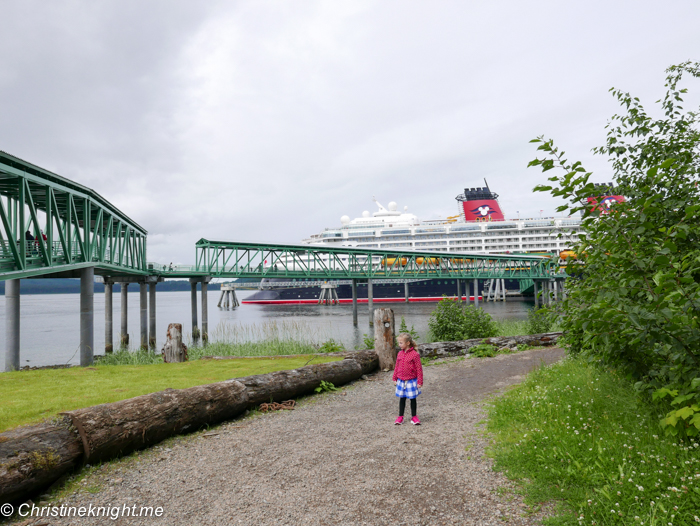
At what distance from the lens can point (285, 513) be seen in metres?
3.67

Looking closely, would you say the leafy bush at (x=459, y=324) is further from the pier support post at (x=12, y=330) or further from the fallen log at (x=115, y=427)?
the pier support post at (x=12, y=330)

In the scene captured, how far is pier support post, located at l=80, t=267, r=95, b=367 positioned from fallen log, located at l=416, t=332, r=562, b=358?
13881mm

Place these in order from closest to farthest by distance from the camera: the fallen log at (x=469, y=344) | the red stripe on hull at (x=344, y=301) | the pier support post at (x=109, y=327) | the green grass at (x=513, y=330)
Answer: the fallen log at (x=469, y=344), the green grass at (x=513, y=330), the pier support post at (x=109, y=327), the red stripe on hull at (x=344, y=301)

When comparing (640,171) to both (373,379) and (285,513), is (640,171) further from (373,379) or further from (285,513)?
(373,379)

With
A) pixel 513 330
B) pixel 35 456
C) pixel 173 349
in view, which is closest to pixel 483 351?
pixel 513 330

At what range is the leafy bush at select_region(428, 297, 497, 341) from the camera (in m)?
14.4

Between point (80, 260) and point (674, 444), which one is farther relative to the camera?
point (80, 260)

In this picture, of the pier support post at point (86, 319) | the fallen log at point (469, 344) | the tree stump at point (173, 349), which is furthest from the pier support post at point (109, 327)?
the fallen log at point (469, 344)

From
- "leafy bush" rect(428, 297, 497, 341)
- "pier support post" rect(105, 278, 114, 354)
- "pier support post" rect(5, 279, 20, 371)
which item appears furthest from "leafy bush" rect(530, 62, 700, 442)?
"pier support post" rect(105, 278, 114, 354)

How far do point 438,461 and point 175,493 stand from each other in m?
2.82

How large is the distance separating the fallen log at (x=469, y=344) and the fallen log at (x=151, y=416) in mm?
6543

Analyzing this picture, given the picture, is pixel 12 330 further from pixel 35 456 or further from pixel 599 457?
pixel 599 457

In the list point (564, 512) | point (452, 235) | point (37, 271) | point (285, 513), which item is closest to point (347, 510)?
point (285, 513)

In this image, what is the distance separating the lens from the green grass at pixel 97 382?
5.93 meters
